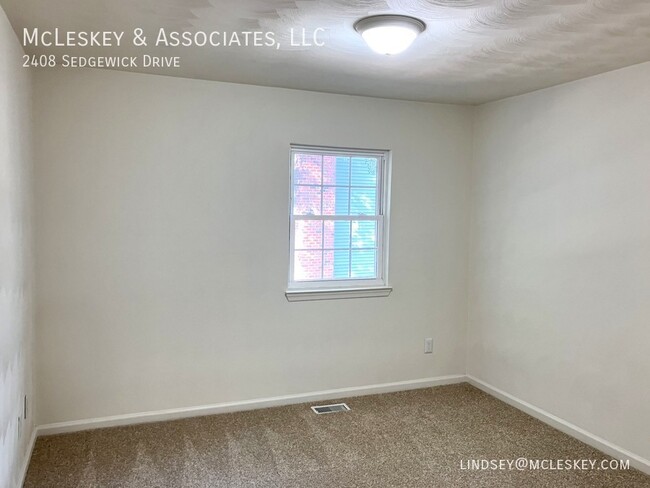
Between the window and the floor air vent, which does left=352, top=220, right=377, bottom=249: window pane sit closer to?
the window

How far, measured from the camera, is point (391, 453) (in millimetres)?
3088

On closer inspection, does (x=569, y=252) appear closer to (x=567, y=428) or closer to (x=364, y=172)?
(x=567, y=428)

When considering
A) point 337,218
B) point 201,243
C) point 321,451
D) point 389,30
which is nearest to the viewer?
point 389,30

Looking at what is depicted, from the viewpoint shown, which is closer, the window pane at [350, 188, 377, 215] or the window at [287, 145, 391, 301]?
the window at [287, 145, 391, 301]

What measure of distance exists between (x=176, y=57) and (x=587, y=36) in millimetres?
2197

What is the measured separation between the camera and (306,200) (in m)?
3.87

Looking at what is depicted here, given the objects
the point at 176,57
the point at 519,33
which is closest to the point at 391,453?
the point at 519,33

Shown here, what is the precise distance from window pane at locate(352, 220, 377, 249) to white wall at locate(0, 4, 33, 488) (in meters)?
2.26

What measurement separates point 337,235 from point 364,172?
1.83 feet

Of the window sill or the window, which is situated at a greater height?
the window

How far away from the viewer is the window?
3.85 meters

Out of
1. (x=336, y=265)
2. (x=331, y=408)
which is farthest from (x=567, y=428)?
(x=336, y=265)

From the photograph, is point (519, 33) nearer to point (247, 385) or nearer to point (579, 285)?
point (579, 285)

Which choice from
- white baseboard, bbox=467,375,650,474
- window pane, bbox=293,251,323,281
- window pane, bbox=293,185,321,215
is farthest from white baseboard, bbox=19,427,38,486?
white baseboard, bbox=467,375,650,474
